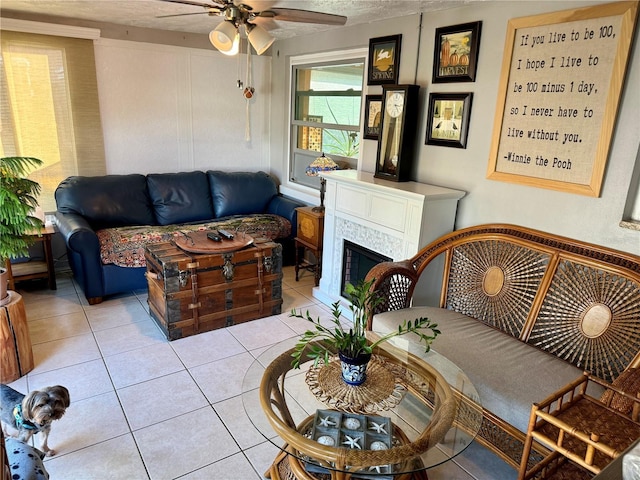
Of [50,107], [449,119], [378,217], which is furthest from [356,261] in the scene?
[50,107]

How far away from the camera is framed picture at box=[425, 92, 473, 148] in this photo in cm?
274

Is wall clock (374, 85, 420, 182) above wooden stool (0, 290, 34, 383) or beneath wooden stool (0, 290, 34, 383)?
above

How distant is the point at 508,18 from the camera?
2.45m

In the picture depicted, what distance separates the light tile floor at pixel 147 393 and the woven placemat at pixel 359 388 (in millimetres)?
536

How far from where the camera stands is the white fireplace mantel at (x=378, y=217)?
9.00 ft

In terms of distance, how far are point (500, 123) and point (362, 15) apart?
1.38 metres

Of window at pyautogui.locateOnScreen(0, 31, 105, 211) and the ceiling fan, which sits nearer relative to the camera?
the ceiling fan

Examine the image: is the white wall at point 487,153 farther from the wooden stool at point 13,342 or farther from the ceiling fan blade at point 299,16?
the wooden stool at point 13,342

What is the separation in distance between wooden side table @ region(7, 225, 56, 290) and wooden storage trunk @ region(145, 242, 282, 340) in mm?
981

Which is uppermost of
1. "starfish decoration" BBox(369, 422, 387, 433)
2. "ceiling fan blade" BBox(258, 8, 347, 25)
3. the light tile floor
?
"ceiling fan blade" BBox(258, 8, 347, 25)

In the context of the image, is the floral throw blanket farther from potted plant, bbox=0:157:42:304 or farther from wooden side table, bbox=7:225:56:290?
potted plant, bbox=0:157:42:304

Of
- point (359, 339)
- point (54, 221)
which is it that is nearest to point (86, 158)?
point (54, 221)

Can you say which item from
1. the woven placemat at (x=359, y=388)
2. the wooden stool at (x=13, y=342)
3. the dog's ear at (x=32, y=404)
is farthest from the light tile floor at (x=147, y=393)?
the woven placemat at (x=359, y=388)

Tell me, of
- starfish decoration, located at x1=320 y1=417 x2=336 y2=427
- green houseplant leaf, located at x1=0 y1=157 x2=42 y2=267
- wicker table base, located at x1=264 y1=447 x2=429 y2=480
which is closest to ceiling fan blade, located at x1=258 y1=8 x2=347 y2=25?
green houseplant leaf, located at x1=0 y1=157 x2=42 y2=267
